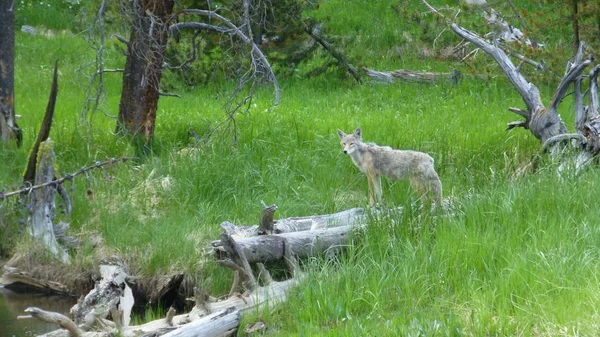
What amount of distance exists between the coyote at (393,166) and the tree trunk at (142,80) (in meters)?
3.62

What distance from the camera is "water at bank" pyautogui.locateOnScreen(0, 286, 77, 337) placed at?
9141 mm

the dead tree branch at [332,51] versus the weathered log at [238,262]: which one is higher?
the dead tree branch at [332,51]

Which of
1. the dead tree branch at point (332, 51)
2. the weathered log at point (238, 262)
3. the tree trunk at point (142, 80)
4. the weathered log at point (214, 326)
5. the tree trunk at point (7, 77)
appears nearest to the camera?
the weathered log at point (214, 326)

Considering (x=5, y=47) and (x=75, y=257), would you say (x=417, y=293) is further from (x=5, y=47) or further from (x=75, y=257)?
(x=5, y=47)

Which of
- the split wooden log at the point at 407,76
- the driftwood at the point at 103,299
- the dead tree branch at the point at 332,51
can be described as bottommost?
the driftwood at the point at 103,299

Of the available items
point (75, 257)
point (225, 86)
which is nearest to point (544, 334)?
point (75, 257)

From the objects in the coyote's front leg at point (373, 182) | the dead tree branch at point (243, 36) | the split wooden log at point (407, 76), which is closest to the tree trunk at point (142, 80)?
the dead tree branch at point (243, 36)

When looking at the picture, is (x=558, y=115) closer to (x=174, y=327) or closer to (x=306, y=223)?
(x=306, y=223)

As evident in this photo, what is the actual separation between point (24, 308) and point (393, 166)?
15.5 ft

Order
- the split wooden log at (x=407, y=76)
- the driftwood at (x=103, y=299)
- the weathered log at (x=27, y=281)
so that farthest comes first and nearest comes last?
the split wooden log at (x=407, y=76), the weathered log at (x=27, y=281), the driftwood at (x=103, y=299)

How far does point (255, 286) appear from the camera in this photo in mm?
8648

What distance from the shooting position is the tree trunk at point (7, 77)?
1391 centimetres

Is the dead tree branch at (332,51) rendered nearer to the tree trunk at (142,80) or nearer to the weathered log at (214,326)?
the tree trunk at (142,80)

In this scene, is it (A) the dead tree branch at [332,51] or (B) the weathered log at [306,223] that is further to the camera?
(A) the dead tree branch at [332,51]
